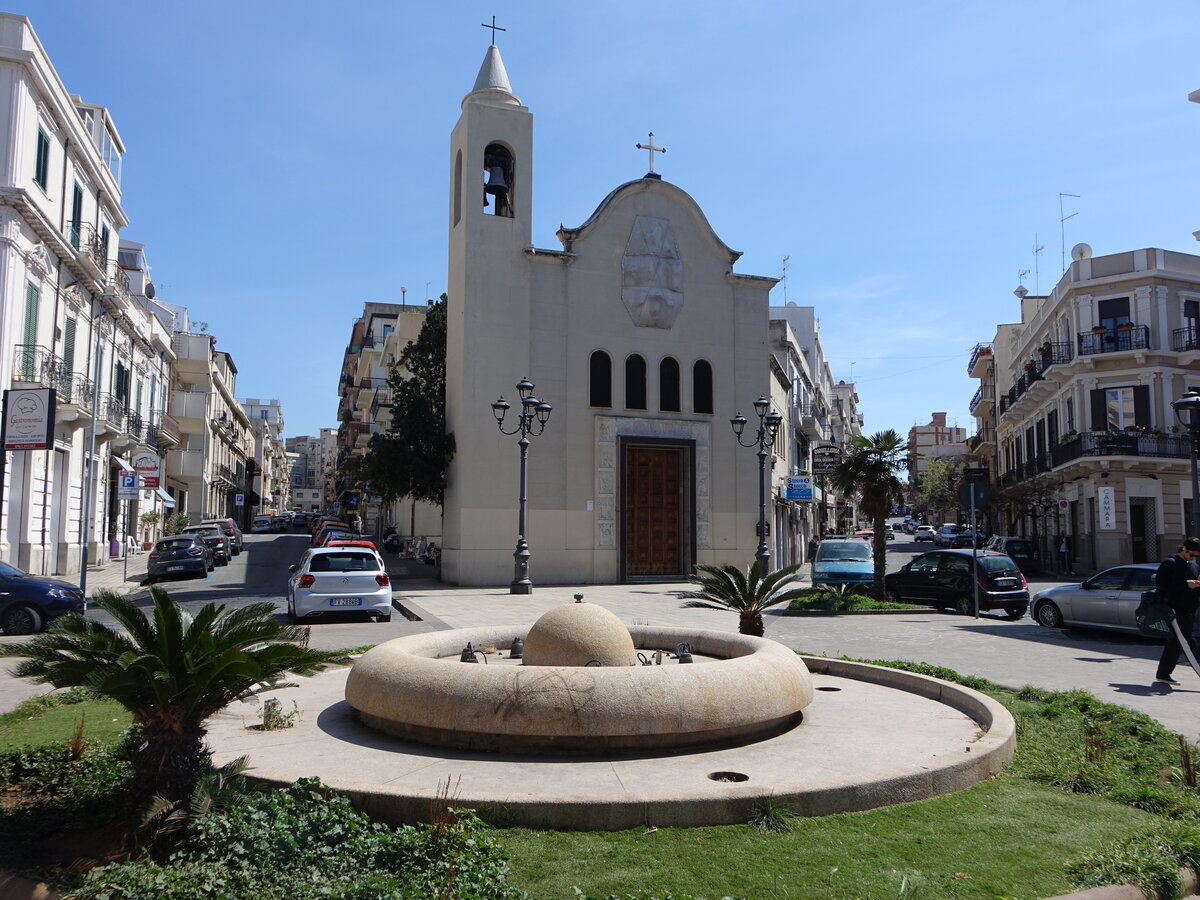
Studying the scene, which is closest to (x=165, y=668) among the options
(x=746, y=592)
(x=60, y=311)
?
(x=746, y=592)

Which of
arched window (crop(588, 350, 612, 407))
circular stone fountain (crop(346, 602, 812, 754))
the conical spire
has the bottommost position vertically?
circular stone fountain (crop(346, 602, 812, 754))

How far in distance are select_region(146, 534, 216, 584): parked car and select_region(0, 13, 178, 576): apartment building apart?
8.10 feet

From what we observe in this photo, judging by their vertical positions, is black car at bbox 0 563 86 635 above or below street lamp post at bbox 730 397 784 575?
below

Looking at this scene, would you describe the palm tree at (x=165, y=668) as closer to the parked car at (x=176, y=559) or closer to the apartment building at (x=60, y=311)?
the apartment building at (x=60, y=311)

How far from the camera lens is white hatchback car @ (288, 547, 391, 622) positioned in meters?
17.5

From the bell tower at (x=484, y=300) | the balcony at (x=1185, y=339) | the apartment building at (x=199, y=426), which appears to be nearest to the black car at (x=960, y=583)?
the bell tower at (x=484, y=300)

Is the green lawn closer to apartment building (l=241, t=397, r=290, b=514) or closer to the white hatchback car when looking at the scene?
the white hatchback car

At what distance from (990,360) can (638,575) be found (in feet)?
157

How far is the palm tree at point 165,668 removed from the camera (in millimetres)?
4941

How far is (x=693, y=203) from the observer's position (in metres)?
30.6

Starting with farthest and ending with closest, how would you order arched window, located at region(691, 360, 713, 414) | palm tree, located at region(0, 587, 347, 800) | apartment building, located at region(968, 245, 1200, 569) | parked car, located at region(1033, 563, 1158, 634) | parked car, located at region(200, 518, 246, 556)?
parked car, located at region(200, 518, 246, 556) → apartment building, located at region(968, 245, 1200, 569) → arched window, located at region(691, 360, 713, 414) → parked car, located at region(1033, 563, 1158, 634) → palm tree, located at region(0, 587, 347, 800)

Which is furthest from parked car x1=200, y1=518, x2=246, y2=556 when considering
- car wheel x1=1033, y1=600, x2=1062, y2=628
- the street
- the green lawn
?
the green lawn

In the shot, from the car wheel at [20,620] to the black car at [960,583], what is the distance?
18.0 meters

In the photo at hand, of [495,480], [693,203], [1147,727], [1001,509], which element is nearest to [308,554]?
[495,480]
